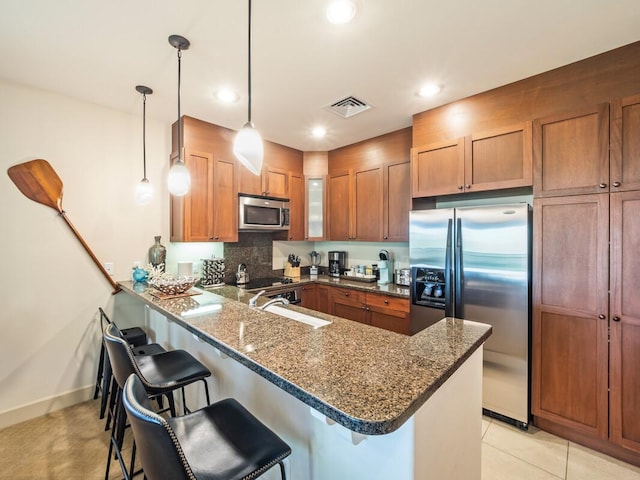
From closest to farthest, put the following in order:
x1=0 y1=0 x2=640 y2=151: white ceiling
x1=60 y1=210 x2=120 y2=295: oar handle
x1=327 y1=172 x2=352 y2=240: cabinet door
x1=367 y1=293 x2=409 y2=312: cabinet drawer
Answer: x1=0 y1=0 x2=640 y2=151: white ceiling, x1=60 y1=210 x2=120 y2=295: oar handle, x1=367 y1=293 x2=409 y2=312: cabinet drawer, x1=327 y1=172 x2=352 y2=240: cabinet door

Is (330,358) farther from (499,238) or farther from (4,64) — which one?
(4,64)

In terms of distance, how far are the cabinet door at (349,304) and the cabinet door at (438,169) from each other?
50.2 inches

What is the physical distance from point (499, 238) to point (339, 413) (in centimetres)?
206

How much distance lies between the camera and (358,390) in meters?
0.83

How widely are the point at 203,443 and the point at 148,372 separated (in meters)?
0.75

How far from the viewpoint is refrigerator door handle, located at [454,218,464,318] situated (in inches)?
95.7

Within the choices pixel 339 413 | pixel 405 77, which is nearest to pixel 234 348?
pixel 339 413

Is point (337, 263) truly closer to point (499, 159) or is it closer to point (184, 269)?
point (184, 269)

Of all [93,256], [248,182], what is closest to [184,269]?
[93,256]

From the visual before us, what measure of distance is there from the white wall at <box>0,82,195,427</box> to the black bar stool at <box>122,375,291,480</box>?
2.11m

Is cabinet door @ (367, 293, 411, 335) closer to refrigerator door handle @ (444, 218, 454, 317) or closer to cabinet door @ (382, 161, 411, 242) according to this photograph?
refrigerator door handle @ (444, 218, 454, 317)

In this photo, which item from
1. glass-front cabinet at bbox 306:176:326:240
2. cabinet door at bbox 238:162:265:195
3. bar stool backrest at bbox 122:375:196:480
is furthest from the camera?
glass-front cabinet at bbox 306:176:326:240

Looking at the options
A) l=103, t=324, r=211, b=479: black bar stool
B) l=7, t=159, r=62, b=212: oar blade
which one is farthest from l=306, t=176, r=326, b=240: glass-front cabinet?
l=7, t=159, r=62, b=212: oar blade

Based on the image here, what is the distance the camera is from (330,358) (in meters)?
1.06
